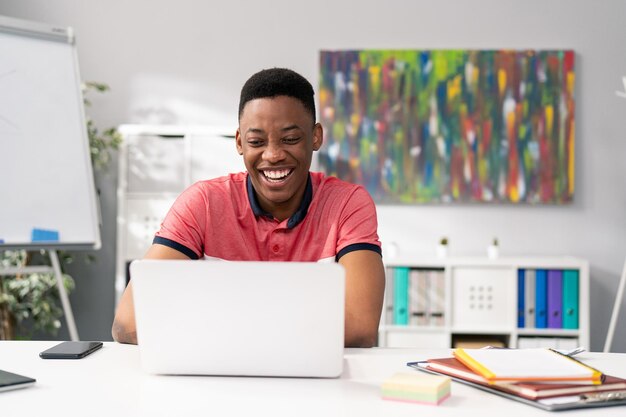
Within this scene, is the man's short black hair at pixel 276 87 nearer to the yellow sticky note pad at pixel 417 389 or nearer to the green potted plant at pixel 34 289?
the yellow sticky note pad at pixel 417 389

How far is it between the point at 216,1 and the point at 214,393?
309 centimetres

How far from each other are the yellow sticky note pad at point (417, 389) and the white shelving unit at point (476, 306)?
2347 millimetres

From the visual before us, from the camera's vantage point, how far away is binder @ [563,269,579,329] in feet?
11.0

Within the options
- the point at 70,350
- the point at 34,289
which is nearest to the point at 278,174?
the point at 70,350

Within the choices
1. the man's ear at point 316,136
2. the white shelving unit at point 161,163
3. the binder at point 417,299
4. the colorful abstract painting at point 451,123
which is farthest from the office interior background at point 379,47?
the man's ear at point 316,136

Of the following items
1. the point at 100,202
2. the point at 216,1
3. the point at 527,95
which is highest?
the point at 216,1

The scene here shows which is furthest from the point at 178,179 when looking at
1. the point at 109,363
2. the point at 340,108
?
the point at 109,363

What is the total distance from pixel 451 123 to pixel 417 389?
2857 mm

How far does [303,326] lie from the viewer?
3.56ft

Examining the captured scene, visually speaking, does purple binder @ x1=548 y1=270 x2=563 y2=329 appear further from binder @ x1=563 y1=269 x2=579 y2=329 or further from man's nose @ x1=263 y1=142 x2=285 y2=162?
man's nose @ x1=263 y1=142 x2=285 y2=162

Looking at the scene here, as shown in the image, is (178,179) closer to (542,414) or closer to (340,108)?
(340,108)

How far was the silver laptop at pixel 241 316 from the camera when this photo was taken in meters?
1.07

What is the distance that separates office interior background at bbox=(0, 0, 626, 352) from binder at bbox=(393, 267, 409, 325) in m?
0.30

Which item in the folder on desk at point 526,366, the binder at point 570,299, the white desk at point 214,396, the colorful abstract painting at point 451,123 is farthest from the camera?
the colorful abstract painting at point 451,123
